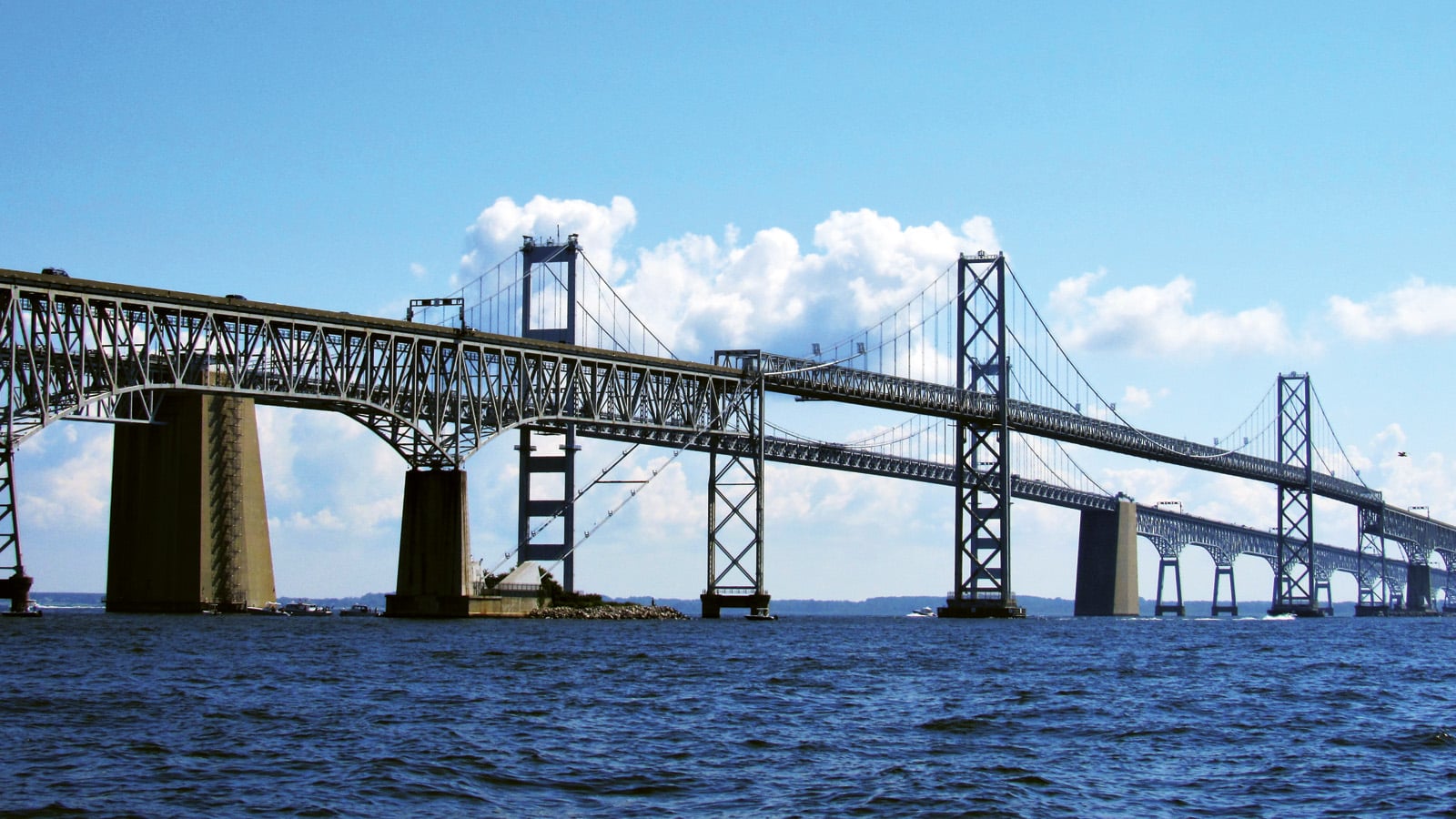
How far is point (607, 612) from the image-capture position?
9150 cm

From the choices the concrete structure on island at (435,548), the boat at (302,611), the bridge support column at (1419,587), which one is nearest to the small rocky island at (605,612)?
the concrete structure on island at (435,548)

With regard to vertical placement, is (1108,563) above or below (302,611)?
above

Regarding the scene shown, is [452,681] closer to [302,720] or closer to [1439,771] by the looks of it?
[302,720]

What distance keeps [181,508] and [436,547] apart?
14.0 metres

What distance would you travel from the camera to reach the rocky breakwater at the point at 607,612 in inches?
3438

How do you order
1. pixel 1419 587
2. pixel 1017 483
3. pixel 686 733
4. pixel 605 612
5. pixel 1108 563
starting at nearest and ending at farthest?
pixel 686 733
pixel 605 612
pixel 1017 483
pixel 1108 563
pixel 1419 587

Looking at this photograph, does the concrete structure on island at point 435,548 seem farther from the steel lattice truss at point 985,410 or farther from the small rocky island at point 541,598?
the steel lattice truss at point 985,410

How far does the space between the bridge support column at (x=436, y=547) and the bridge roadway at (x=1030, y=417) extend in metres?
26.5

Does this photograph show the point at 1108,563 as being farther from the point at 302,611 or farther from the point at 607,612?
the point at 302,611

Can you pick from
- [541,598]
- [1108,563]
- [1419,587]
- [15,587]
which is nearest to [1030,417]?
[1108,563]

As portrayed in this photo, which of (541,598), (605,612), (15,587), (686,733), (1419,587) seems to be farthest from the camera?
(1419,587)

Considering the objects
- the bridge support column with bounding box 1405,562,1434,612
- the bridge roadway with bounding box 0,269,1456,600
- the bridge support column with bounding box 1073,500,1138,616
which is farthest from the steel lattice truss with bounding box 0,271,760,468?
the bridge support column with bounding box 1405,562,1434,612

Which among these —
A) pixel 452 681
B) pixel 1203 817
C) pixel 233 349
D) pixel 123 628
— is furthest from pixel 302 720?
pixel 233 349

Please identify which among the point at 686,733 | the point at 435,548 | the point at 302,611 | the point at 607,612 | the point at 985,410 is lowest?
the point at 302,611
